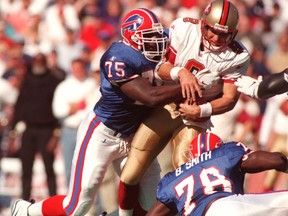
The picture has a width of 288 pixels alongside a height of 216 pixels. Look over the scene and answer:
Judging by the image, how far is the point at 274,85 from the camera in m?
6.89

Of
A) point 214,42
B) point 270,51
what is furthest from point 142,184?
point 270,51

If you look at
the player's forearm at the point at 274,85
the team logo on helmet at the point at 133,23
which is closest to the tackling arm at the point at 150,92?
the team logo on helmet at the point at 133,23

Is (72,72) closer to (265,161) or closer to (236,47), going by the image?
(236,47)

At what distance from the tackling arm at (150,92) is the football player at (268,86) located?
577mm

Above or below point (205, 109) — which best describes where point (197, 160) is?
below

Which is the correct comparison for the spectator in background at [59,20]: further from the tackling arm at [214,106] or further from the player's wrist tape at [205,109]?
the player's wrist tape at [205,109]

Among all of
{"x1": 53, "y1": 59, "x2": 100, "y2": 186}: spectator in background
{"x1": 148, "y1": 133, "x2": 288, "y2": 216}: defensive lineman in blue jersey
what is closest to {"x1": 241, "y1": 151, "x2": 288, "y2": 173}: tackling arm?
{"x1": 148, "y1": 133, "x2": 288, "y2": 216}: defensive lineman in blue jersey

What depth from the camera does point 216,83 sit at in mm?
7918

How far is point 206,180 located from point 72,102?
503 cm

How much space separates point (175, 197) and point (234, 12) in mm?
1547

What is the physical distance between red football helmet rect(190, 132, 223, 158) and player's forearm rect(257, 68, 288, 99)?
0.47 metres

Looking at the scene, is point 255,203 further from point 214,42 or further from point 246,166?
point 214,42

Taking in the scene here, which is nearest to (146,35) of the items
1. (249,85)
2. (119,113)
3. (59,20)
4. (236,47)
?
(119,113)

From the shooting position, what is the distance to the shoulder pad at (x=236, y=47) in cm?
797
